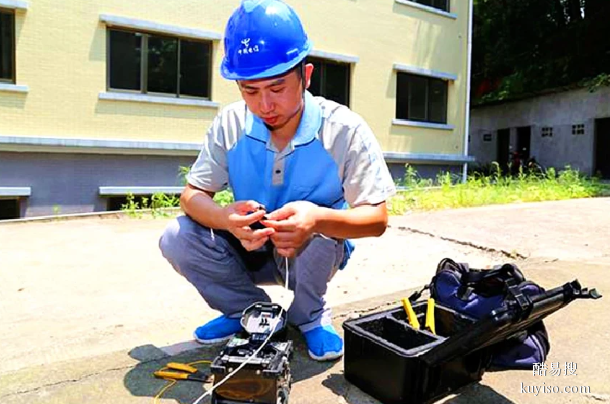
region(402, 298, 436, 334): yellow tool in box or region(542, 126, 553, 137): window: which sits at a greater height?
region(542, 126, 553, 137): window

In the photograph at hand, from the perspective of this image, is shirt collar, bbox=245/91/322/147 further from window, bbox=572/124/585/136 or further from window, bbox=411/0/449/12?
window, bbox=572/124/585/136

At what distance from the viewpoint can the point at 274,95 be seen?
5.72 feet

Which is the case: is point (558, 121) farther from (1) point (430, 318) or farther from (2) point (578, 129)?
(1) point (430, 318)

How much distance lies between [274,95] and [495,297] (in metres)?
1.10

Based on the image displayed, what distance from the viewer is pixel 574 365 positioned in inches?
79.7

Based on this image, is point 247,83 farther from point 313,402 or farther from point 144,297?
point 144,297

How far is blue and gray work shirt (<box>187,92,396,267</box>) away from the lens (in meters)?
1.89

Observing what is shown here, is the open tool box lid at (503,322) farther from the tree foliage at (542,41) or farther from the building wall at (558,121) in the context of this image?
the tree foliage at (542,41)

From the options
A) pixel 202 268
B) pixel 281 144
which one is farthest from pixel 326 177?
pixel 202 268

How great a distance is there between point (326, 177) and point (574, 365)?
4.00 feet

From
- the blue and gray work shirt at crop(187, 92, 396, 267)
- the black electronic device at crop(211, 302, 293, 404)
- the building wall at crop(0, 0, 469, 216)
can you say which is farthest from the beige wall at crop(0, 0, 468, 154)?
the black electronic device at crop(211, 302, 293, 404)

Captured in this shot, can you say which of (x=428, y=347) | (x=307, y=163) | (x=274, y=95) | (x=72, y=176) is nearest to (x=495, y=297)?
(x=428, y=347)

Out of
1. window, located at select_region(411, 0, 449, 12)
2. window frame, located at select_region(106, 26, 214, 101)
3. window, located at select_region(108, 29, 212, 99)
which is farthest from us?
window, located at select_region(411, 0, 449, 12)

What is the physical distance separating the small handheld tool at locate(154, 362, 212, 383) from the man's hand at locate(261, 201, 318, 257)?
1.88 feet
